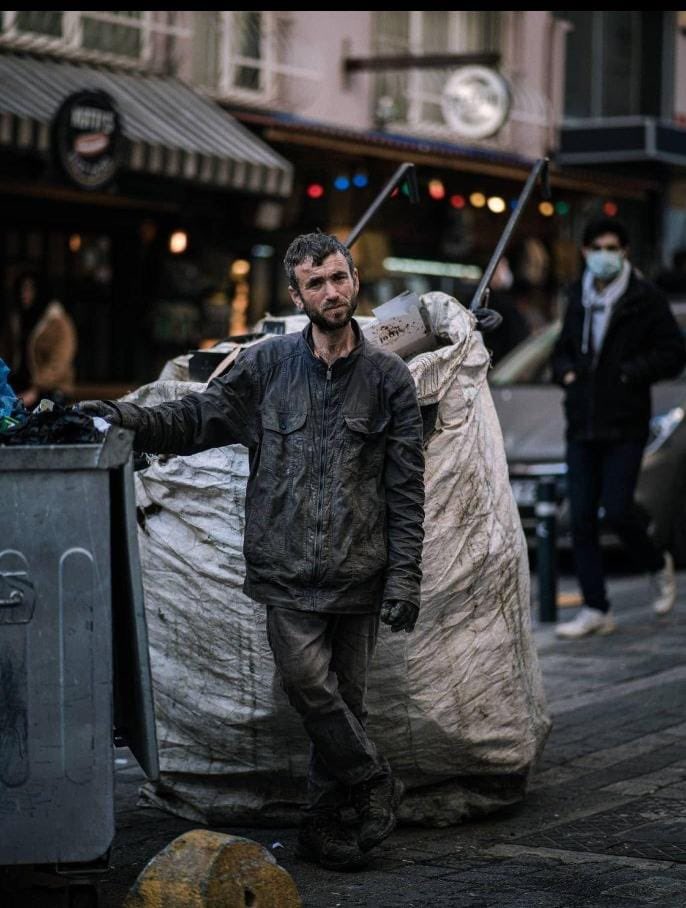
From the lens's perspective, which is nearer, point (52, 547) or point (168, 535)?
point (52, 547)

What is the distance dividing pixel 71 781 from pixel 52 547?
22.6 inches

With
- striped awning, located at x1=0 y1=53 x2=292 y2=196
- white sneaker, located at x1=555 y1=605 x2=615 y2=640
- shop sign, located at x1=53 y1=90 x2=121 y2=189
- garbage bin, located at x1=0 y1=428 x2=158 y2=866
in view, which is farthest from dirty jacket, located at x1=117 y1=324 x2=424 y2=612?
shop sign, located at x1=53 y1=90 x2=121 y2=189

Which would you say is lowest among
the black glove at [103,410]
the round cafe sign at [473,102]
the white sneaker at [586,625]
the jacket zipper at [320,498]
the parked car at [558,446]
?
the white sneaker at [586,625]

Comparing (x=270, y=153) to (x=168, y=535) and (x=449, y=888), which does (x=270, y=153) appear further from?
(x=449, y=888)

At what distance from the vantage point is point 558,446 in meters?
11.9

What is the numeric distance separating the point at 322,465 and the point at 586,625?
4437 mm

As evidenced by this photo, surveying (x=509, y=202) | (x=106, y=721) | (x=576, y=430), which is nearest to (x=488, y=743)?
(x=106, y=721)

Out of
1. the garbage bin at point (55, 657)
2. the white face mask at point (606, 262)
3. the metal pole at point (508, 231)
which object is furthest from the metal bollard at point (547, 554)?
the garbage bin at point (55, 657)

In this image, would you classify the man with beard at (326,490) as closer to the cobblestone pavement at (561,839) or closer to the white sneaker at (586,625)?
the cobblestone pavement at (561,839)

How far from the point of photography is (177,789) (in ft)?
18.4

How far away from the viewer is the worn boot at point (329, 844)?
16.3ft

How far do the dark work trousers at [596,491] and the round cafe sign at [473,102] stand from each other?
11.9 metres

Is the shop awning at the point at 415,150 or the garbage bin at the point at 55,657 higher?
the shop awning at the point at 415,150

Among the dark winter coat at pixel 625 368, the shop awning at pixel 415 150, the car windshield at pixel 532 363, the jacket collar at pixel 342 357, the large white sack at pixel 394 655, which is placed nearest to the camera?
the jacket collar at pixel 342 357
